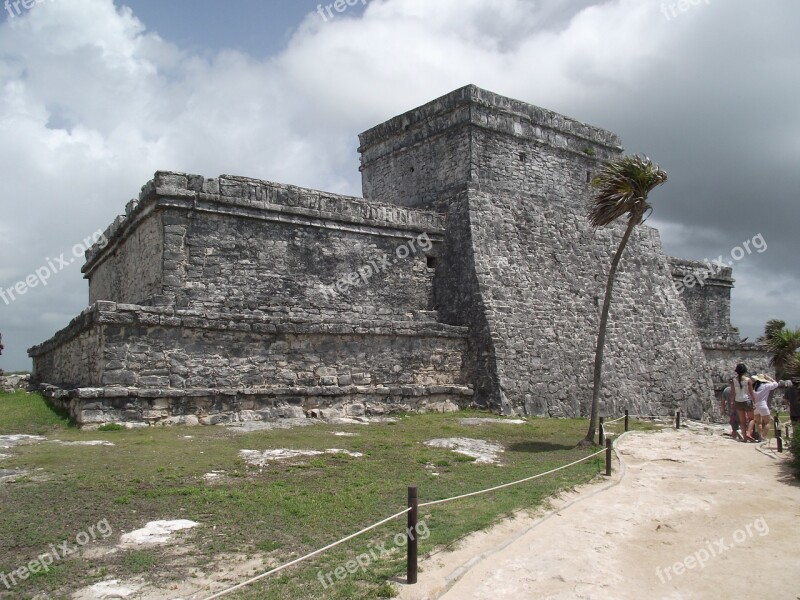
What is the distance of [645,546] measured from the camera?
613 cm

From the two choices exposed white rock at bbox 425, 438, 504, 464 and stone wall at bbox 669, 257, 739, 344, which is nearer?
exposed white rock at bbox 425, 438, 504, 464

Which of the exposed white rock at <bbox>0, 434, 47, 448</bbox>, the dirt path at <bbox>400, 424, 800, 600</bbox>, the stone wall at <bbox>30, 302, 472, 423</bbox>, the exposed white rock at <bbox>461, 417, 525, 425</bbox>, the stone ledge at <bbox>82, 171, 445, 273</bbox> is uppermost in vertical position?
the stone ledge at <bbox>82, 171, 445, 273</bbox>

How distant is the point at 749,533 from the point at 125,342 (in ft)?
28.3

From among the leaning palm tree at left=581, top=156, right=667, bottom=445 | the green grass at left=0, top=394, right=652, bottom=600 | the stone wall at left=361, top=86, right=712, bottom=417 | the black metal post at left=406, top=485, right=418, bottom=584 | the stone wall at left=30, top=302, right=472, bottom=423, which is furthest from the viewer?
the stone wall at left=361, top=86, right=712, bottom=417

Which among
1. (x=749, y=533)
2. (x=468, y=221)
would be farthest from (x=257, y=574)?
(x=468, y=221)

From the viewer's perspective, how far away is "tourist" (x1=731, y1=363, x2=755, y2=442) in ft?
37.4

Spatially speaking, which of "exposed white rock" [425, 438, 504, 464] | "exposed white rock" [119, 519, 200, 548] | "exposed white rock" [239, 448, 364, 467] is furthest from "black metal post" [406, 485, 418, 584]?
"exposed white rock" [425, 438, 504, 464]

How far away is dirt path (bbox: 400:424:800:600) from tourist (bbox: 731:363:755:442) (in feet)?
9.21

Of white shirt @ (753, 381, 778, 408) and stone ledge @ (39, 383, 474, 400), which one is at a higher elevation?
stone ledge @ (39, 383, 474, 400)

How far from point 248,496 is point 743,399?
8.77 m

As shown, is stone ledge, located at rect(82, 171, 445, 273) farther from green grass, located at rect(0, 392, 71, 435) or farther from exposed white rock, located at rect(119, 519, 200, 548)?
exposed white rock, located at rect(119, 519, 200, 548)

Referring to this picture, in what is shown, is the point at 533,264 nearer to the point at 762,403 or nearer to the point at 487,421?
the point at 487,421

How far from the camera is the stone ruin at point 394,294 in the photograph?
11.1m

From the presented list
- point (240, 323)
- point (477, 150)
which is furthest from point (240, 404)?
point (477, 150)
